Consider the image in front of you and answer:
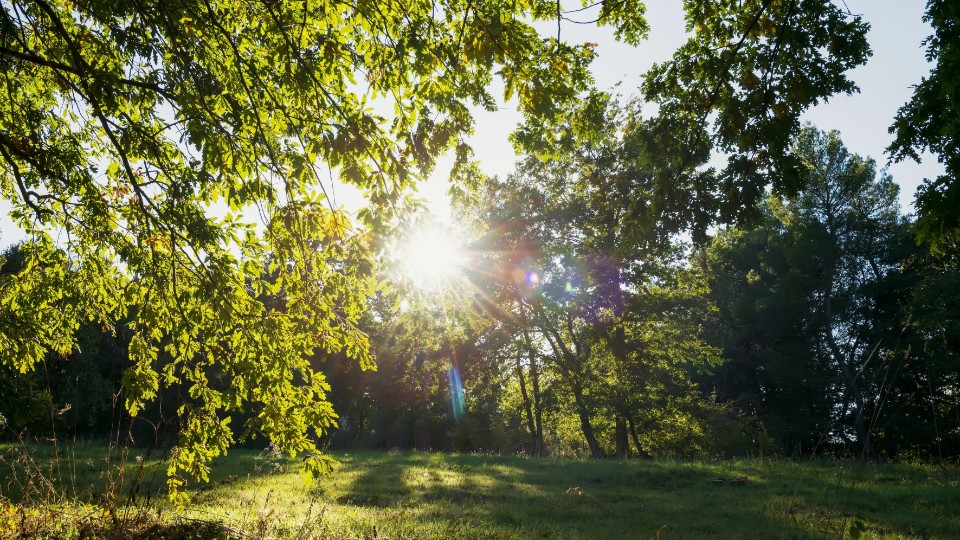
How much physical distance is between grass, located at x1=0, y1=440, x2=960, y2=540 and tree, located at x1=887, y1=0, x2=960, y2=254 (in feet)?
16.3

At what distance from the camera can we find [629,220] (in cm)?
627

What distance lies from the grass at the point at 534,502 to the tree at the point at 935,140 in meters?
4.98

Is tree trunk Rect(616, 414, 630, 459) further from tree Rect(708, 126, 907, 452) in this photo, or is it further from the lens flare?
the lens flare

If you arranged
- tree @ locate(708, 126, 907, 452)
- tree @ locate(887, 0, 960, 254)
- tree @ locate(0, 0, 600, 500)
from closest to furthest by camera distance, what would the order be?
tree @ locate(0, 0, 600, 500) < tree @ locate(887, 0, 960, 254) < tree @ locate(708, 126, 907, 452)

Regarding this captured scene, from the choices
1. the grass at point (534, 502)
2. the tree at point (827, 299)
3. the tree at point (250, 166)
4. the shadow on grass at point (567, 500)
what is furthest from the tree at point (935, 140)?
the tree at point (827, 299)

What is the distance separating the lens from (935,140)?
12500 millimetres

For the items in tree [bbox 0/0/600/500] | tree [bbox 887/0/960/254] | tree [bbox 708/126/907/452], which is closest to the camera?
tree [bbox 0/0/600/500]

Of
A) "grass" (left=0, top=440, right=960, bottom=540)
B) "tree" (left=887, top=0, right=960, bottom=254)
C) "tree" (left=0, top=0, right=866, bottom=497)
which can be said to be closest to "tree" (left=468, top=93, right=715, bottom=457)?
"grass" (left=0, top=440, right=960, bottom=540)

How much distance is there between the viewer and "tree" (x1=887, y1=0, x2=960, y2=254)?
1076cm

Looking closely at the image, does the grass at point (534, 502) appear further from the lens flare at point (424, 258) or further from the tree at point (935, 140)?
the tree at point (935, 140)

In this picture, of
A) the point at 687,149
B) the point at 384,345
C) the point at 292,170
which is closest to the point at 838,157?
the point at 384,345

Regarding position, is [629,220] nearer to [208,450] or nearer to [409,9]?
[409,9]

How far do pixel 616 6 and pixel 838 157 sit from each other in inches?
1342

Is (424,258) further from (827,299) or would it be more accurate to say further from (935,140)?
(827,299)
